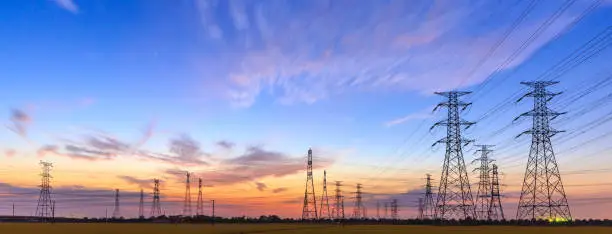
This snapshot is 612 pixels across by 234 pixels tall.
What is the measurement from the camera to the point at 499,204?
13088 cm

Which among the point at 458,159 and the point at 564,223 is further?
the point at 564,223

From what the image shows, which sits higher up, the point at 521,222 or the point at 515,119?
the point at 515,119

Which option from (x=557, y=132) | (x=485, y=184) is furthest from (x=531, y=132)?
(x=485, y=184)

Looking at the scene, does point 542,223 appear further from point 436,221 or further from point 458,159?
point 458,159

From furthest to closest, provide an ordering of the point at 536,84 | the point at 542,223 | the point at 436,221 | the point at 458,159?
the point at 436,221 < the point at 542,223 < the point at 458,159 < the point at 536,84

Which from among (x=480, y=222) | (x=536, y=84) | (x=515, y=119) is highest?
(x=536, y=84)

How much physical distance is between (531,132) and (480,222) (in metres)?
58.4

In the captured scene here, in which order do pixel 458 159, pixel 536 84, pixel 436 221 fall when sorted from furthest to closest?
pixel 436 221
pixel 458 159
pixel 536 84

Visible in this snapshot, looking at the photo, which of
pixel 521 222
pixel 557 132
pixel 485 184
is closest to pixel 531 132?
pixel 557 132

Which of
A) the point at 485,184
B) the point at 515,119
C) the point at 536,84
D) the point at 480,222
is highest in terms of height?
the point at 536,84

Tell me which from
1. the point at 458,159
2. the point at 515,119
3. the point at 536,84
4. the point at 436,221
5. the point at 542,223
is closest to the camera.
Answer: the point at 515,119

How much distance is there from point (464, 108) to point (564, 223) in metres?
51.2

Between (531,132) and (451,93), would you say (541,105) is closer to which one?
(531,132)

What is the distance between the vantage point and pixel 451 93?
325 feet
